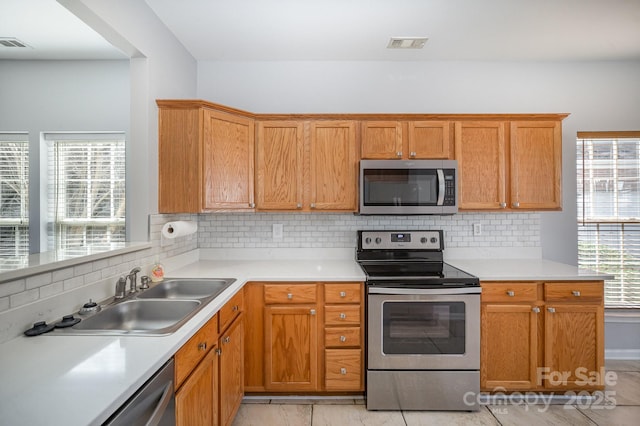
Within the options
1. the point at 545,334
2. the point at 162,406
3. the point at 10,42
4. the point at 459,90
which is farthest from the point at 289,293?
the point at 10,42

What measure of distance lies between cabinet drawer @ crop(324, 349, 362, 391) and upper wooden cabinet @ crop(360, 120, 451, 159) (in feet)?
5.16

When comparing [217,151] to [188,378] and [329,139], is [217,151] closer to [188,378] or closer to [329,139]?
[329,139]

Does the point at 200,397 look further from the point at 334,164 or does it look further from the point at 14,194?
the point at 14,194

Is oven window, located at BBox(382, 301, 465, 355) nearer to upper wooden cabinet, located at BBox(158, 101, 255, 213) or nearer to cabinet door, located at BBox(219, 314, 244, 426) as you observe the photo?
cabinet door, located at BBox(219, 314, 244, 426)

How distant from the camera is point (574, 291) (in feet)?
7.48

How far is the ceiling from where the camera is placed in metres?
2.13

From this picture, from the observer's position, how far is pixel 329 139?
262 cm

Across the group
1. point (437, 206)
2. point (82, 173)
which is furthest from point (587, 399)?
point (82, 173)

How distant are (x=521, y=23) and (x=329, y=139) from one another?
167cm

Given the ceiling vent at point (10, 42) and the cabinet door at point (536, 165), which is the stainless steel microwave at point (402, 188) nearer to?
the cabinet door at point (536, 165)

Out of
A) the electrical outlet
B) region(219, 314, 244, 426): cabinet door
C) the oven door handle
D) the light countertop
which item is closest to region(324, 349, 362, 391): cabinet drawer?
the oven door handle

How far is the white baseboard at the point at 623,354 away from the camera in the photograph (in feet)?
9.46

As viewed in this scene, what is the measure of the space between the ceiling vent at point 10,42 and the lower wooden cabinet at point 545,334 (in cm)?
438

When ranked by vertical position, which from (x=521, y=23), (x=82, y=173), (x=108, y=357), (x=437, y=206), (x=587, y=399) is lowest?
(x=587, y=399)
